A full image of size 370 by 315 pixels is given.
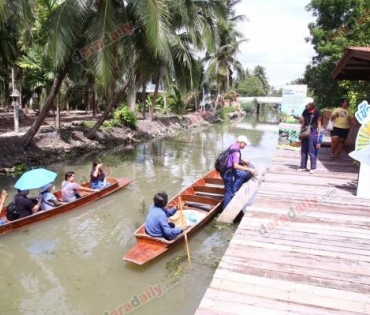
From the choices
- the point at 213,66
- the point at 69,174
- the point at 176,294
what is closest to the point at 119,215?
the point at 69,174

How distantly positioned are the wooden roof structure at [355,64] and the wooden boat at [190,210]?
4.19 m

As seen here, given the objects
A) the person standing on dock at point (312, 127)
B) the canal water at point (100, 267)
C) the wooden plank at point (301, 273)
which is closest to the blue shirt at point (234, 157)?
the canal water at point (100, 267)

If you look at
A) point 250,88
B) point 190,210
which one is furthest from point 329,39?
point 250,88

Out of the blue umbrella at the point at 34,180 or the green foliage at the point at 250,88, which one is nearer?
the blue umbrella at the point at 34,180

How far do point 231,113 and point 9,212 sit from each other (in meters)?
45.0

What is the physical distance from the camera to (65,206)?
8.85 meters

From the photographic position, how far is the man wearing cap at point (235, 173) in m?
8.38

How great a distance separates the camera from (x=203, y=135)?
28906 mm

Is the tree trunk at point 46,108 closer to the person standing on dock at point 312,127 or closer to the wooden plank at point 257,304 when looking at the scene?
the person standing on dock at point 312,127

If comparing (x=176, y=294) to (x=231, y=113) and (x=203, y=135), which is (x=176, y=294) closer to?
(x=203, y=135)

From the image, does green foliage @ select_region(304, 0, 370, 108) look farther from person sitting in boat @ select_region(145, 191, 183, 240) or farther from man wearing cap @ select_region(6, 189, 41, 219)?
man wearing cap @ select_region(6, 189, 41, 219)
